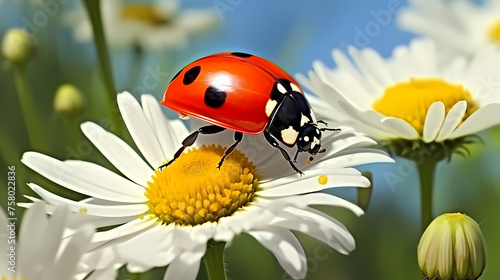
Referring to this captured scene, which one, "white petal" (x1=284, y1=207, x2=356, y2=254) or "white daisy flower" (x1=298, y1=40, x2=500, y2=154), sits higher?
"white daisy flower" (x1=298, y1=40, x2=500, y2=154)

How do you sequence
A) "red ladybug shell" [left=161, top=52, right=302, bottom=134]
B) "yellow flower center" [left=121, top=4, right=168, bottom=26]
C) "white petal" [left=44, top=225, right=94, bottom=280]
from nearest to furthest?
"white petal" [left=44, top=225, right=94, bottom=280], "red ladybug shell" [left=161, top=52, right=302, bottom=134], "yellow flower center" [left=121, top=4, right=168, bottom=26]

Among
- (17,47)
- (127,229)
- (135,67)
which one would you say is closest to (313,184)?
(127,229)

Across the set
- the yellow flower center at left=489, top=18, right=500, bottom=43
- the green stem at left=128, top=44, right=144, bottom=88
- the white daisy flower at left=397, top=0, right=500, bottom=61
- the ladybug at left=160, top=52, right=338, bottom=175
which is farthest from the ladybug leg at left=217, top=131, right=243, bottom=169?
the yellow flower center at left=489, top=18, right=500, bottom=43

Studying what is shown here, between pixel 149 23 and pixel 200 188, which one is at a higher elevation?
pixel 149 23

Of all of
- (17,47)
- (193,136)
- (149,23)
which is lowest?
(193,136)

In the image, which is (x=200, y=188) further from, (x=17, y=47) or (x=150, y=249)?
(x=17, y=47)

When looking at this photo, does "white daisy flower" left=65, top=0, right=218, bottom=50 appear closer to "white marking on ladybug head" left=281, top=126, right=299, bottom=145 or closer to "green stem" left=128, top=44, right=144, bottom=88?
"green stem" left=128, top=44, right=144, bottom=88

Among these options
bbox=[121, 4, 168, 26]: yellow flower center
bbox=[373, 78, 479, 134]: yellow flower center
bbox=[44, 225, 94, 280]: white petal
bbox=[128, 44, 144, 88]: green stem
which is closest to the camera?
bbox=[44, 225, 94, 280]: white petal

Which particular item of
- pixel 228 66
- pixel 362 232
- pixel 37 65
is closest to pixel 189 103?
pixel 228 66
